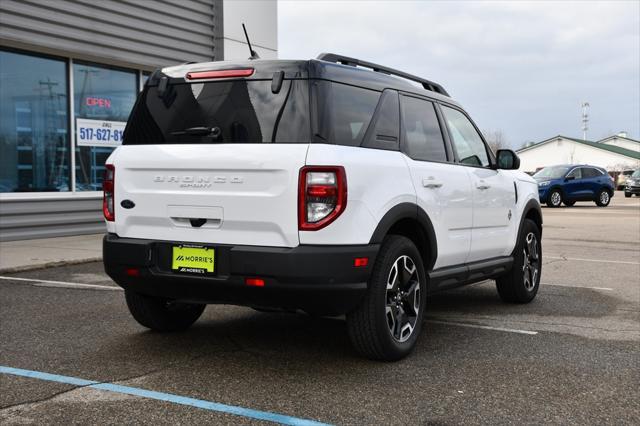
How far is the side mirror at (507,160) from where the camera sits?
641cm

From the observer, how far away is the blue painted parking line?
3570mm

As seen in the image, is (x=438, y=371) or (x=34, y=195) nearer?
(x=438, y=371)

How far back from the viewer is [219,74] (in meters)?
4.63

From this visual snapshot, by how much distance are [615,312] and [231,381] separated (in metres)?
4.02

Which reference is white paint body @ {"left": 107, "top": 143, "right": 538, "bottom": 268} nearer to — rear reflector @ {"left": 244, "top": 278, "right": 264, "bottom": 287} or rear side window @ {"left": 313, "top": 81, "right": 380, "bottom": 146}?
rear side window @ {"left": 313, "top": 81, "right": 380, "bottom": 146}

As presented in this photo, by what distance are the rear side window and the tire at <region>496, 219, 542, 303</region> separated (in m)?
2.70

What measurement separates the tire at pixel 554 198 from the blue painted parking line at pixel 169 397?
83.2 ft

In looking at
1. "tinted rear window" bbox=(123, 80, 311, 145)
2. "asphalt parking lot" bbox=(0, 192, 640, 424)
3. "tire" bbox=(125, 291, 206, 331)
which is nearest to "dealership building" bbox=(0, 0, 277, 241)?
"asphalt parking lot" bbox=(0, 192, 640, 424)

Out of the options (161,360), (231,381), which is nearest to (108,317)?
(161,360)

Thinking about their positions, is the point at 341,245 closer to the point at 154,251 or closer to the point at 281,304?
the point at 281,304

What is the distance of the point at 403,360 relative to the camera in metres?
4.74

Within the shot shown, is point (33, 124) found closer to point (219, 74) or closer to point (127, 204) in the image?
point (127, 204)

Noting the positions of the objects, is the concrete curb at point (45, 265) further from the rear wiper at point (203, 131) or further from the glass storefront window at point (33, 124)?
the rear wiper at point (203, 131)

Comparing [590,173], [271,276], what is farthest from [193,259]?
[590,173]
